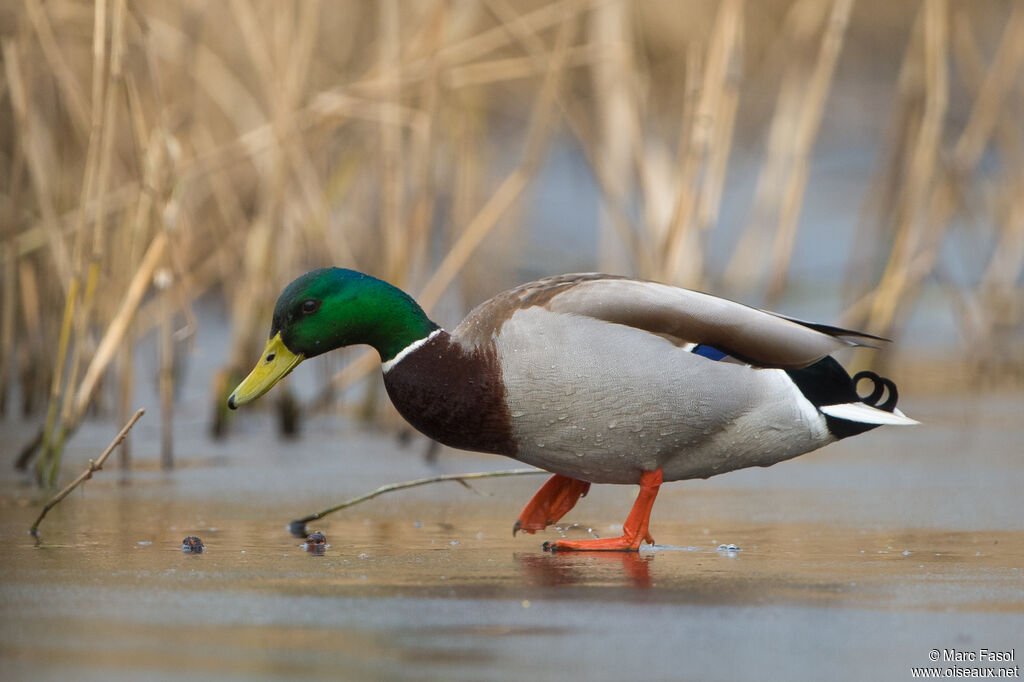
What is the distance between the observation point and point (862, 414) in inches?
170

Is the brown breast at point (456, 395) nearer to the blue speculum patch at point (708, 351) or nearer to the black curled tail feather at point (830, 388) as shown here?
the blue speculum patch at point (708, 351)

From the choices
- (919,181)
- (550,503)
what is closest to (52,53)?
(550,503)

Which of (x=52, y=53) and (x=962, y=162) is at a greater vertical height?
(x=52, y=53)

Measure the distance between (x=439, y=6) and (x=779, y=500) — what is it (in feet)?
8.82

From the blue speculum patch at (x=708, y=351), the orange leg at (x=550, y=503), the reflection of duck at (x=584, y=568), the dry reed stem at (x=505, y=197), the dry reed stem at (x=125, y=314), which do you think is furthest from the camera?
the dry reed stem at (x=505, y=197)

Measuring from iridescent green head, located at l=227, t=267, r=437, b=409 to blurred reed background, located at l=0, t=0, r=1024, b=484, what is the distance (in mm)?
1179

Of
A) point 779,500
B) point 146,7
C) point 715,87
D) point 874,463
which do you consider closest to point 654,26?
point 146,7

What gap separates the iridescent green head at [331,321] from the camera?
4.35 meters

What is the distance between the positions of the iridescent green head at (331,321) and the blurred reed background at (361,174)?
1.18 meters

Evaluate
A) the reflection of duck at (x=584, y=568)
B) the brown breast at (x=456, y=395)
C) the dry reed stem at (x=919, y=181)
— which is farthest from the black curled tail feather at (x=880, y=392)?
the dry reed stem at (x=919, y=181)

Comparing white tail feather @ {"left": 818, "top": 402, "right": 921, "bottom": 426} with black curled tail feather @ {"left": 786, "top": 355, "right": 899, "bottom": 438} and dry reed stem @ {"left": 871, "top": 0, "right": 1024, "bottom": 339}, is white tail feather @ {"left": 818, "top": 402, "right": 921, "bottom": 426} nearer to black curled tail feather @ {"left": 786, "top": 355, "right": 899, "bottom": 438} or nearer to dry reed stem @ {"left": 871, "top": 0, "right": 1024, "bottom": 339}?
black curled tail feather @ {"left": 786, "top": 355, "right": 899, "bottom": 438}

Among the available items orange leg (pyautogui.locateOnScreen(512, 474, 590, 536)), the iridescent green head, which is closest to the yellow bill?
the iridescent green head

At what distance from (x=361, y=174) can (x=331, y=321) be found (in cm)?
468

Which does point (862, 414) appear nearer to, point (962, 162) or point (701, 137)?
point (701, 137)
